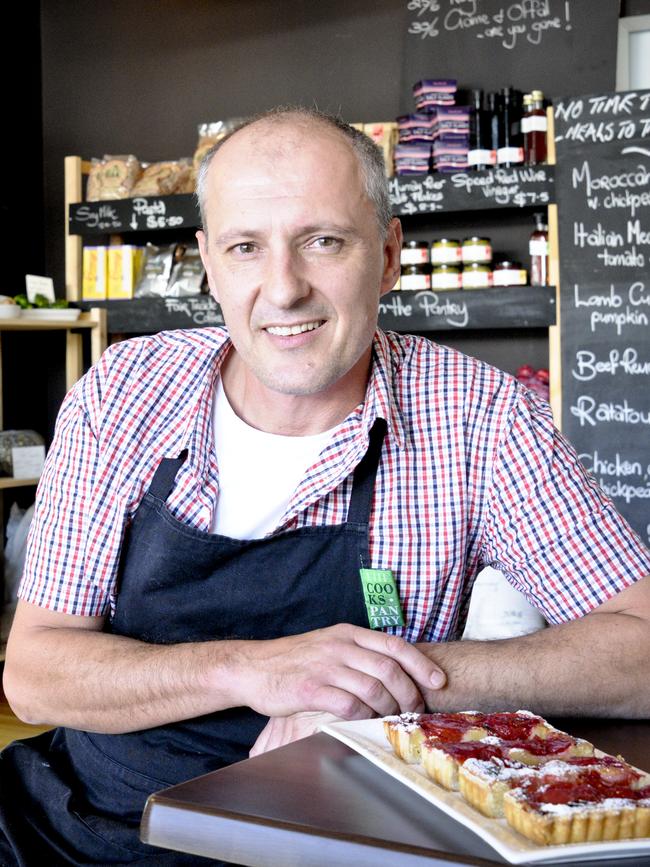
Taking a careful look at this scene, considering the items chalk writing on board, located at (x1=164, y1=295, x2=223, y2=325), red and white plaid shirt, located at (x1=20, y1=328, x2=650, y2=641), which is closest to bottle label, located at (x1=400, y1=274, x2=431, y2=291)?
chalk writing on board, located at (x1=164, y1=295, x2=223, y2=325)

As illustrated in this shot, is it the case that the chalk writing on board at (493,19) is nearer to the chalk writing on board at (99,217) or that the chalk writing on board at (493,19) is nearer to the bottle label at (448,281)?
the bottle label at (448,281)

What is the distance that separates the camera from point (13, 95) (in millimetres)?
5004

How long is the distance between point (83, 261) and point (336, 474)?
3.42 metres

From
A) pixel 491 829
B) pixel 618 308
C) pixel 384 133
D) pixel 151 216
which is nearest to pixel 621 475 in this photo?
pixel 618 308

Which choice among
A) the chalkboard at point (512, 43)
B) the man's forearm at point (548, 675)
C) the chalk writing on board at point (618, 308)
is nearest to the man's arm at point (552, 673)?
the man's forearm at point (548, 675)

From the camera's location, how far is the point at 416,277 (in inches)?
157

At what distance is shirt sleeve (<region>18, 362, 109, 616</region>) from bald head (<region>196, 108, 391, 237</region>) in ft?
1.17

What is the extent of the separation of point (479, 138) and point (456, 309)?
627mm

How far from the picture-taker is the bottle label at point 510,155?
386cm

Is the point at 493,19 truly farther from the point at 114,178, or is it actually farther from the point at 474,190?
the point at 114,178

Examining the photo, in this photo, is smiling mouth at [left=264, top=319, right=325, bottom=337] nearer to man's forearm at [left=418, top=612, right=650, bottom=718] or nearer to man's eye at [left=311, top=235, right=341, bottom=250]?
man's eye at [left=311, top=235, right=341, bottom=250]

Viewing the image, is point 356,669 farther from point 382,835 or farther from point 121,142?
point 121,142

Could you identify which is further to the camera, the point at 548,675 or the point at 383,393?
the point at 383,393

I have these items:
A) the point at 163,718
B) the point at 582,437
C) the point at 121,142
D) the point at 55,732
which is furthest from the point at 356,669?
the point at 121,142
